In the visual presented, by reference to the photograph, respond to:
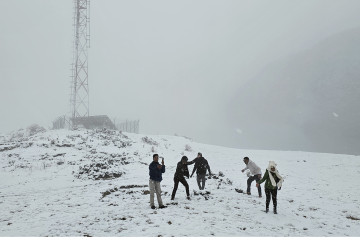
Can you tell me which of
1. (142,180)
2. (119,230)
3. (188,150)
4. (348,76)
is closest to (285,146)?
(348,76)

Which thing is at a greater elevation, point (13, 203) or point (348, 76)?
point (348, 76)

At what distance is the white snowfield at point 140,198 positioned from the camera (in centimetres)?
870

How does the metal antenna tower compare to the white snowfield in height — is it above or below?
above

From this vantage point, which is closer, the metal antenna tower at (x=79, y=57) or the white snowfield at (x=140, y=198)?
the white snowfield at (x=140, y=198)

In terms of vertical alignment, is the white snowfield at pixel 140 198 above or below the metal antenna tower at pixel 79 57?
below

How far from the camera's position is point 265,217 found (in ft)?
32.6

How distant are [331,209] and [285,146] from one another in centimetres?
14283

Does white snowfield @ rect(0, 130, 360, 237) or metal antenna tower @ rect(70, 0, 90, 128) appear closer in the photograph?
white snowfield @ rect(0, 130, 360, 237)

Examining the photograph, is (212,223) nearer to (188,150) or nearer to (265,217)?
(265,217)

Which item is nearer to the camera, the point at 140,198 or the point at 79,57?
the point at 140,198

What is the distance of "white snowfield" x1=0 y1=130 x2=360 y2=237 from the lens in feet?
28.5

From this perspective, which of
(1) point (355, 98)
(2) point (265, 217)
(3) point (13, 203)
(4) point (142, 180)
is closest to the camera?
(2) point (265, 217)

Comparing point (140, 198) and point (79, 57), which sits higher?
point (79, 57)

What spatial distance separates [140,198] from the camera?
12898mm
